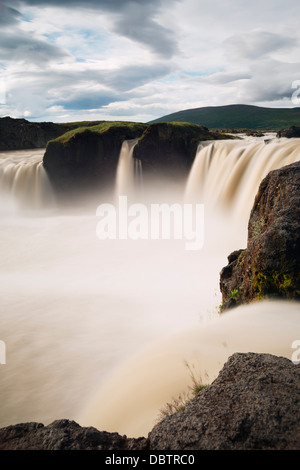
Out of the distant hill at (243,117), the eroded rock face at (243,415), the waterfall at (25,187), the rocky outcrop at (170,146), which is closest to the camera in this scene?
the eroded rock face at (243,415)

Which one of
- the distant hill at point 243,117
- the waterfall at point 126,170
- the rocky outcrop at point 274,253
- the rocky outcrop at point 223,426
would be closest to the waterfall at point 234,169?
the waterfall at point 126,170

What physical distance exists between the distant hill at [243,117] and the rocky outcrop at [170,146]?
115751 millimetres

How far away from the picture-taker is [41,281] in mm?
13039

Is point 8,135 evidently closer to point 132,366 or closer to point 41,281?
point 41,281

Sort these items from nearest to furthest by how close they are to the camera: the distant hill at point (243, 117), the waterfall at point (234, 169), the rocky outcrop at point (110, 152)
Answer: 1. the waterfall at point (234, 169)
2. the rocky outcrop at point (110, 152)
3. the distant hill at point (243, 117)

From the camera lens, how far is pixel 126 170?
95.3 ft

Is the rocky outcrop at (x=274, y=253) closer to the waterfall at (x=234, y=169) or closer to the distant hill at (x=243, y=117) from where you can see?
the waterfall at (x=234, y=169)

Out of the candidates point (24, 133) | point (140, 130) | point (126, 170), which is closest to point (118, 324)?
point (126, 170)

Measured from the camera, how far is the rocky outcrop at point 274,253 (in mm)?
5293

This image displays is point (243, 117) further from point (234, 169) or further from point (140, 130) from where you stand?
point (234, 169)

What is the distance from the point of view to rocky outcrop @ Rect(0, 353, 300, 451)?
79.2 inches

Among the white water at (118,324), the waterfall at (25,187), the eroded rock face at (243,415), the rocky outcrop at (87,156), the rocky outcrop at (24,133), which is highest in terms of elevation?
the rocky outcrop at (24,133)

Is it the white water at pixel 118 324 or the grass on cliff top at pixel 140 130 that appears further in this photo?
the grass on cliff top at pixel 140 130

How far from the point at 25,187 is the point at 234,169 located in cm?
2258
